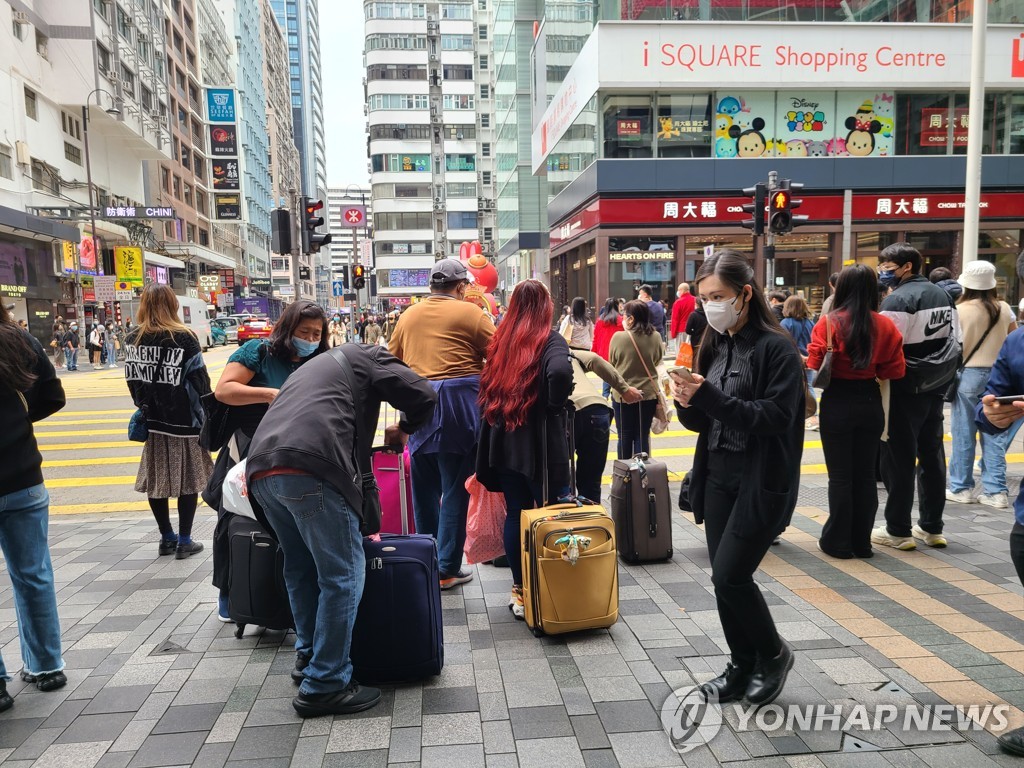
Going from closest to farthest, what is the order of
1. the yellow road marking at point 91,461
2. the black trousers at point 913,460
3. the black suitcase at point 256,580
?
the black suitcase at point 256,580
the black trousers at point 913,460
the yellow road marking at point 91,461

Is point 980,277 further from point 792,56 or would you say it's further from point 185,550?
point 792,56

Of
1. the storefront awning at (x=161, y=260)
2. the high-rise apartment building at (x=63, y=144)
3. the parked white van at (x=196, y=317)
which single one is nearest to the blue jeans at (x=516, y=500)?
the high-rise apartment building at (x=63, y=144)

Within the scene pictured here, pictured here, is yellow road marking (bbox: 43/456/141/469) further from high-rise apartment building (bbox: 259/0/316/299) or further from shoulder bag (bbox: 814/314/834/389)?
high-rise apartment building (bbox: 259/0/316/299)

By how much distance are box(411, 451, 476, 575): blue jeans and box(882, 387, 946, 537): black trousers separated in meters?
3.08

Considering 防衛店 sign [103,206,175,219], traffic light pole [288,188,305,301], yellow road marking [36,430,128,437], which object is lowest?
yellow road marking [36,430,128,437]

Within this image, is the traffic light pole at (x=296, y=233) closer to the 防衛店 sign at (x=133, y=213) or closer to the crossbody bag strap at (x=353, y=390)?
the crossbody bag strap at (x=353, y=390)

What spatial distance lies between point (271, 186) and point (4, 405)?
370 feet

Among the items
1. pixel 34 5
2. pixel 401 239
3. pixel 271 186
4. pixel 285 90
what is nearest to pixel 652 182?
pixel 34 5

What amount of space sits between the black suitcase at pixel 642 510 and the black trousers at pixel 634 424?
5.24ft

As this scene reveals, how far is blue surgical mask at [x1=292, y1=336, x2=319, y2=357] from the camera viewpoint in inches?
163

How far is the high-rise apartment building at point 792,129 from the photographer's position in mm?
23703

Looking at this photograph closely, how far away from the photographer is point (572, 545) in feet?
12.3

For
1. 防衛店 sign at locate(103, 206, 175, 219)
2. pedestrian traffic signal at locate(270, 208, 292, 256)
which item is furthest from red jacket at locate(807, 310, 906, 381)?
防衛店 sign at locate(103, 206, 175, 219)

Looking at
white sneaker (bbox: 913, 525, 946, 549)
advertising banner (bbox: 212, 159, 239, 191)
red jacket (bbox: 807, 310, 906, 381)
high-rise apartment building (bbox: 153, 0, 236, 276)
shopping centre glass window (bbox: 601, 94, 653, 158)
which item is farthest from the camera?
advertising banner (bbox: 212, 159, 239, 191)
